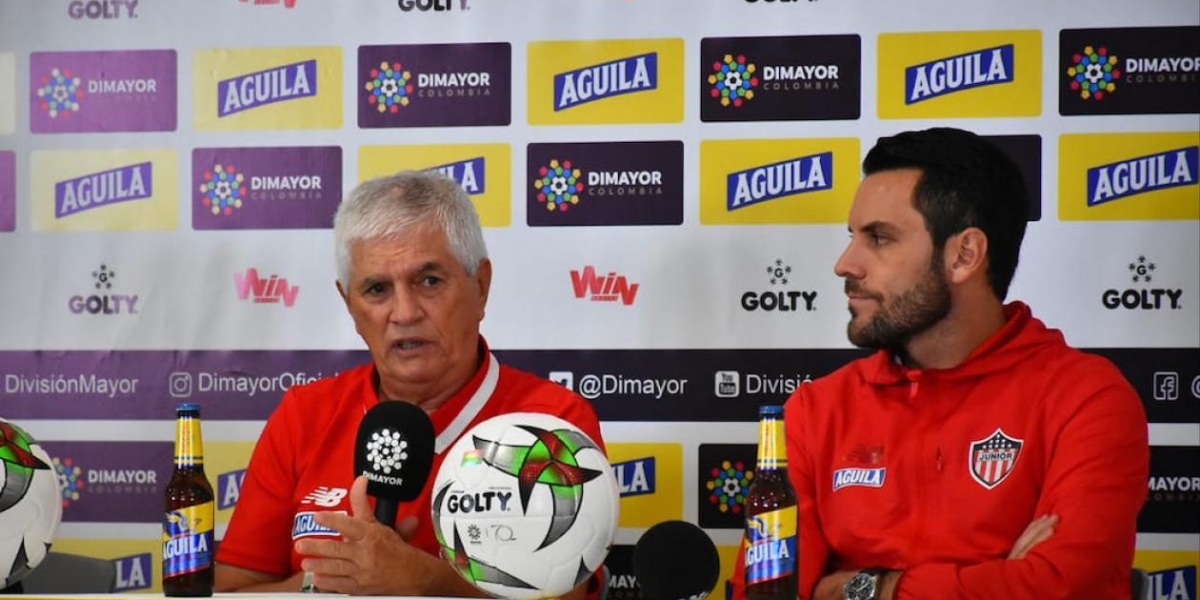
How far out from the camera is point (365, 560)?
2.25 meters

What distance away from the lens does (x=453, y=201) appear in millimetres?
2797

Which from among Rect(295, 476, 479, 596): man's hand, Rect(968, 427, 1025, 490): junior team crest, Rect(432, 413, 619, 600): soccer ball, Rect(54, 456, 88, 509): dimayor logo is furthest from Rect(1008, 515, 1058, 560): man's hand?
Rect(54, 456, 88, 509): dimayor logo

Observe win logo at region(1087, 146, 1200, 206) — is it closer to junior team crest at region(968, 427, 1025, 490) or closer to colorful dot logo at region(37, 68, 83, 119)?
junior team crest at region(968, 427, 1025, 490)

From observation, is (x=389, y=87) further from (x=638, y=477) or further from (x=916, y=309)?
(x=916, y=309)

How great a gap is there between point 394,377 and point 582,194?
842 millimetres

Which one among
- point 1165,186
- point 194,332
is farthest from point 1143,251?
point 194,332

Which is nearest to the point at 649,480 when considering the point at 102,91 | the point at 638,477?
the point at 638,477

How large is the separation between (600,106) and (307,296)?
0.87 m

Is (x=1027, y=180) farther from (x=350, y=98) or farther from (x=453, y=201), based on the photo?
(x=350, y=98)

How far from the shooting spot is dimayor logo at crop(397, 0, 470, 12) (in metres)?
3.49

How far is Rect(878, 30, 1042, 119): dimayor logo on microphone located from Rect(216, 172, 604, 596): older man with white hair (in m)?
1.15

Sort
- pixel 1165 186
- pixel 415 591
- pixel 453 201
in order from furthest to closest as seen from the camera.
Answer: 1. pixel 1165 186
2. pixel 453 201
3. pixel 415 591

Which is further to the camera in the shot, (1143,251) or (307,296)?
(307,296)

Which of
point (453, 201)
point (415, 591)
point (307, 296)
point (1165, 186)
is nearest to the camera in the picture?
point (415, 591)
